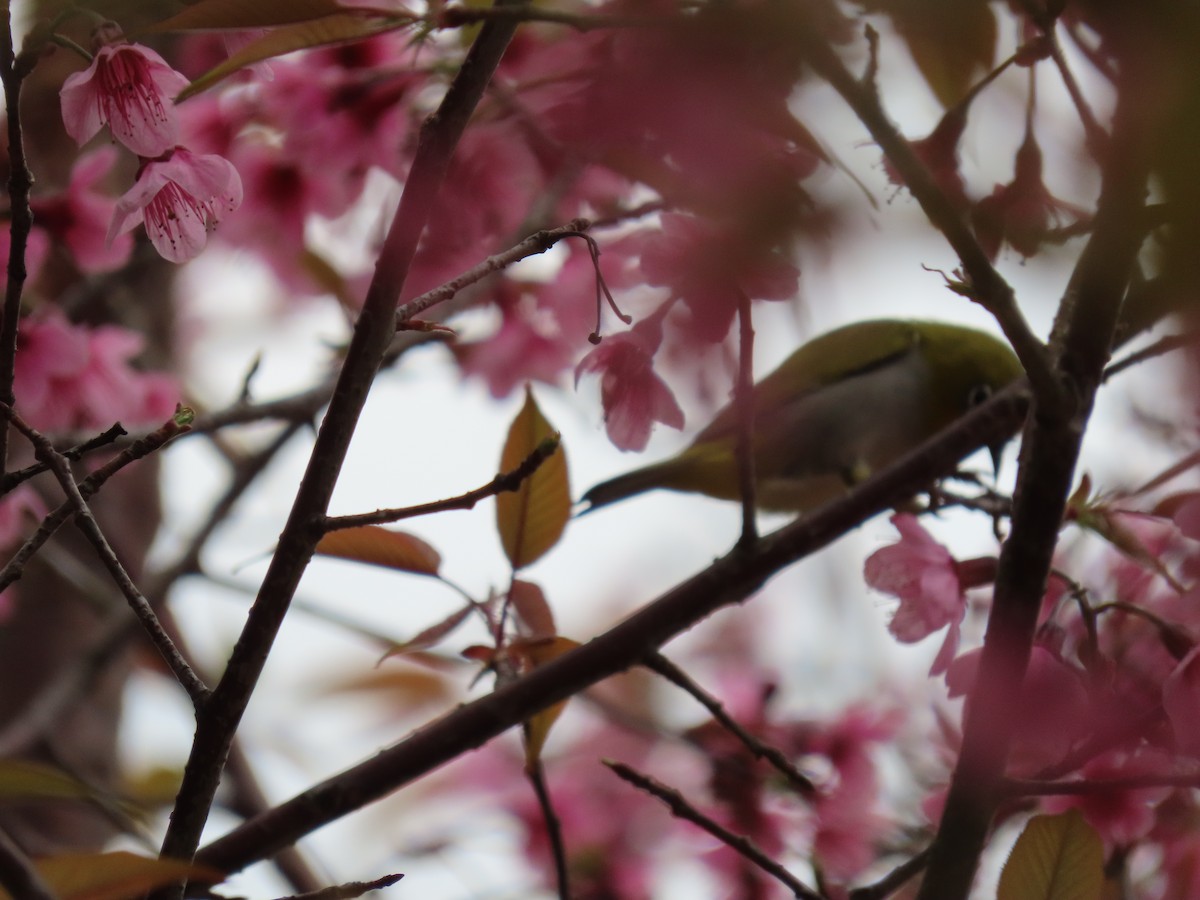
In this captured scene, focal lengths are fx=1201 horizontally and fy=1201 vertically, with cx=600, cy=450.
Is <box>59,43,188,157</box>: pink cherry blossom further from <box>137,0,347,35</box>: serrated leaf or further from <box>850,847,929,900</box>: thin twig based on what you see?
<box>850,847,929,900</box>: thin twig

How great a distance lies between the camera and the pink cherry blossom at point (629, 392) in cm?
129

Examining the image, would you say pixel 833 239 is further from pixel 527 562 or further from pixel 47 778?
pixel 527 562

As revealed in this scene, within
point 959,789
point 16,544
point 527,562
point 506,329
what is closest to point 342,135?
point 506,329

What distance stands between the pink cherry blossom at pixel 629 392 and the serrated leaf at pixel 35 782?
2.08 feet

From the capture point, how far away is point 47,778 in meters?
1.06

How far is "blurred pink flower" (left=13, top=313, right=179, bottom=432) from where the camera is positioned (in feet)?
5.51

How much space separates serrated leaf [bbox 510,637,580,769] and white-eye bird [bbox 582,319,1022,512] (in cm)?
141

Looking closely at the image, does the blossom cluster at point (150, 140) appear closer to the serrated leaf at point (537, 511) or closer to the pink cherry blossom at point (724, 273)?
the serrated leaf at point (537, 511)

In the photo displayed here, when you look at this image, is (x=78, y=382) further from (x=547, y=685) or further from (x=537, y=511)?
(x=547, y=685)

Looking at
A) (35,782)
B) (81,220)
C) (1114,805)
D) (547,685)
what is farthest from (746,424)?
(81,220)

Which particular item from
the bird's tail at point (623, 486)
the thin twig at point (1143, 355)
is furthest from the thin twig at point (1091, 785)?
the bird's tail at point (623, 486)

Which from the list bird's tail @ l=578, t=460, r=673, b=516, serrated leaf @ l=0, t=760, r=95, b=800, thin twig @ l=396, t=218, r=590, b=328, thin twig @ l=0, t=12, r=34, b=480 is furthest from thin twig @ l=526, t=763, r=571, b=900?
bird's tail @ l=578, t=460, r=673, b=516

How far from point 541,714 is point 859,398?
173 cm

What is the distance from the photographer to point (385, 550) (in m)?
1.30
